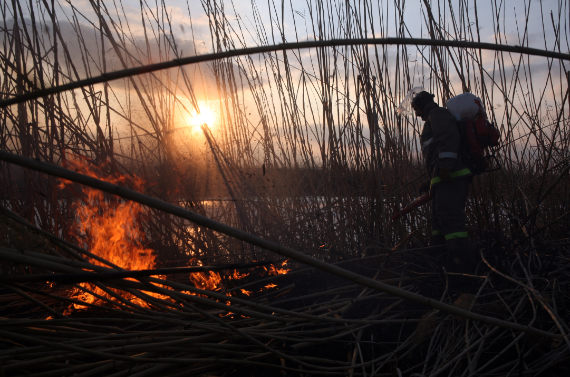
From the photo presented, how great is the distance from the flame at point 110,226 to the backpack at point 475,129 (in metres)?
1.71

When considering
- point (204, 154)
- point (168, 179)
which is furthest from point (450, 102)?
point (168, 179)

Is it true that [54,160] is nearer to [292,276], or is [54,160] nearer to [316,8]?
[292,276]

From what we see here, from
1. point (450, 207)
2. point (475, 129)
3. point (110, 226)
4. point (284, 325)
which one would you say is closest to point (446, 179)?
point (450, 207)

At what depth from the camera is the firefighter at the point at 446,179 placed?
6.23 ft

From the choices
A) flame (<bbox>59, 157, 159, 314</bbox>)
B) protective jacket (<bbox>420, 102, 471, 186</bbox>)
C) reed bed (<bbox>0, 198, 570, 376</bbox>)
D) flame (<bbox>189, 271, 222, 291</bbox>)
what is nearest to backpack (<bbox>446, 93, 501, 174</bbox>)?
protective jacket (<bbox>420, 102, 471, 186</bbox>)

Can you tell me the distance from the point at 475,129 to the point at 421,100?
13.4 inches

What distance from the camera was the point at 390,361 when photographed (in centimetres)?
115

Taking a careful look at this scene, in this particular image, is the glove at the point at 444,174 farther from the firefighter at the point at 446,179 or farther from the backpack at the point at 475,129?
the backpack at the point at 475,129

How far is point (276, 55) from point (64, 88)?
71.4 inches

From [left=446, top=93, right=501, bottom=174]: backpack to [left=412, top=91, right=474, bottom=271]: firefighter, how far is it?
0.15 ft

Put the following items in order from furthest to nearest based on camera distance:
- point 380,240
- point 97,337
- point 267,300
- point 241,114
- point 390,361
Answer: point 241,114, point 380,240, point 267,300, point 390,361, point 97,337

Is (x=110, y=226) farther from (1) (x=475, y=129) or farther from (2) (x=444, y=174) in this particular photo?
(1) (x=475, y=129)

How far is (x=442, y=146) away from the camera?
207cm

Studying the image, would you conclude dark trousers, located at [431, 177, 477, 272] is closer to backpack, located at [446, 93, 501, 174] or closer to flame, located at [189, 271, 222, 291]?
backpack, located at [446, 93, 501, 174]
